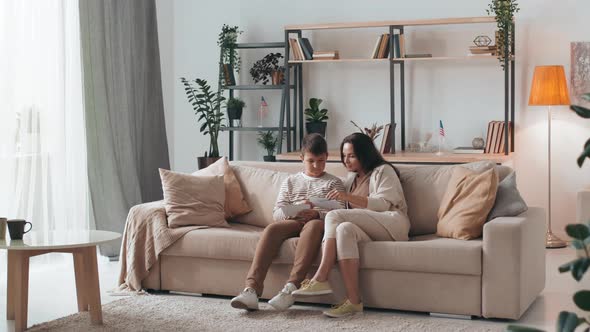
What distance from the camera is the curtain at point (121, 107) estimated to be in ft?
19.9

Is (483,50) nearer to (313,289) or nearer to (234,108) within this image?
(234,108)

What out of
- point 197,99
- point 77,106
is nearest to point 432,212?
point 77,106

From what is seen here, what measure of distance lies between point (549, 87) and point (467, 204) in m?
2.23

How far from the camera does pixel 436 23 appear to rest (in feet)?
21.5

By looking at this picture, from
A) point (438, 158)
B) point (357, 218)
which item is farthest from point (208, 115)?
point (357, 218)

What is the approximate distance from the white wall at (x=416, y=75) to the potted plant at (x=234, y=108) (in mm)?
270

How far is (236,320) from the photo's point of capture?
4152 millimetres

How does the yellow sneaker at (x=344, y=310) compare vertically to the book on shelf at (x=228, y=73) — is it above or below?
below

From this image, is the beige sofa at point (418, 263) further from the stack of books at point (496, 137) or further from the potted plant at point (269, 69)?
the potted plant at point (269, 69)

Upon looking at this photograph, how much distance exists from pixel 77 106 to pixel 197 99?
174cm

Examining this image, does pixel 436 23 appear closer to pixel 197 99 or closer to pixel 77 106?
pixel 197 99

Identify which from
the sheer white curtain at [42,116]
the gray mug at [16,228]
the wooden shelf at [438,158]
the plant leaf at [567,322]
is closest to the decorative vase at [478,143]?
the wooden shelf at [438,158]

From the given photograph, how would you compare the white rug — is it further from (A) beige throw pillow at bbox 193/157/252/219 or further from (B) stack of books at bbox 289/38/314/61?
(B) stack of books at bbox 289/38/314/61

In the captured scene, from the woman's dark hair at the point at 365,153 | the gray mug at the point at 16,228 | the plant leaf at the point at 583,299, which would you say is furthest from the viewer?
the woman's dark hair at the point at 365,153
